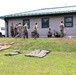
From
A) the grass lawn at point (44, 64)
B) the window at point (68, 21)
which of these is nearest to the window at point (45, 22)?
the window at point (68, 21)

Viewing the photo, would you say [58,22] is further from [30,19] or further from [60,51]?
[60,51]

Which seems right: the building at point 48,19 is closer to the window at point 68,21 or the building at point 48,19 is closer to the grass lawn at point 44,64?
the window at point 68,21

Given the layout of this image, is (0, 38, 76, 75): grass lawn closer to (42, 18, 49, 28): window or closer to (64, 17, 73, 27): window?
(64, 17, 73, 27): window

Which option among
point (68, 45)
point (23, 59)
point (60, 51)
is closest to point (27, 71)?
point (23, 59)

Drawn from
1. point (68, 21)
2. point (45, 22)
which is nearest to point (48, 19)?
point (45, 22)

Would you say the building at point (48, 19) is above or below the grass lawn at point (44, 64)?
above

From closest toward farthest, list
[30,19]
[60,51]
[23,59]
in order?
1. [23,59]
2. [60,51]
3. [30,19]

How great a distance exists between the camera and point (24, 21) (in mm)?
→ 29516

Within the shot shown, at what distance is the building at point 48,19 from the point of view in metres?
26.2

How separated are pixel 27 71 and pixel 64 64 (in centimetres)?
240

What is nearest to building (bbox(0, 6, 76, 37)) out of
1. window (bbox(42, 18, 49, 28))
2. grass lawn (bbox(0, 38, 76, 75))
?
window (bbox(42, 18, 49, 28))

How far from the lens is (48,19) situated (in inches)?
1096

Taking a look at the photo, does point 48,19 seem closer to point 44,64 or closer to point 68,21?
point 68,21

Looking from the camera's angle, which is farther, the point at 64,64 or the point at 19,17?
the point at 19,17
